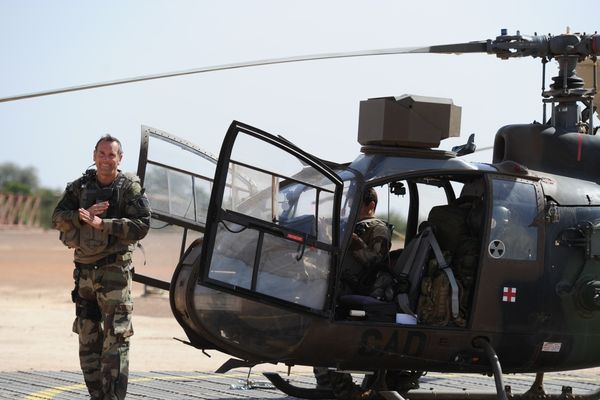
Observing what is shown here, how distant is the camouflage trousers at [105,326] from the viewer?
8602mm

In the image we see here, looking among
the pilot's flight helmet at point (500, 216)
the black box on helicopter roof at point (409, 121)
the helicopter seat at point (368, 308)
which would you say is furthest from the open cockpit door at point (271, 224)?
the pilot's flight helmet at point (500, 216)

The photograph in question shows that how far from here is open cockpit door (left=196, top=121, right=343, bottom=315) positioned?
7.71 m

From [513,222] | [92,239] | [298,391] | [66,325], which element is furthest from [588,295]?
[66,325]

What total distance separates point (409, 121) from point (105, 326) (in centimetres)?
278

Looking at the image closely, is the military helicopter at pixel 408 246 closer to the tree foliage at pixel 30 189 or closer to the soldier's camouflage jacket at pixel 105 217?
the soldier's camouflage jacket at pixel 105 217

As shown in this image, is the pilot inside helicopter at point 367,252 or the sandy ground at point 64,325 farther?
the sandy ground at point 64,325

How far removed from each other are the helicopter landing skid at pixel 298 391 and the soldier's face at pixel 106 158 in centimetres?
218

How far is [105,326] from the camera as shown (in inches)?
340

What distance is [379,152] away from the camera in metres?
8.81

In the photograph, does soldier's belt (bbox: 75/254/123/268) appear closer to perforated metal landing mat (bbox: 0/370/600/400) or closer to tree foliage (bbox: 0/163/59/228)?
perforated metal landing mat (bbox: 0/370/600/400)

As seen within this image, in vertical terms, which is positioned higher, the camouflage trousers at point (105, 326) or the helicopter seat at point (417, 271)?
the helicopter seat at point (417, 271)

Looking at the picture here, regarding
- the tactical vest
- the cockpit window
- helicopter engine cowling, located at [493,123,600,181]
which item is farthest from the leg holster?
helicopter engine cowling, located at [493,123,600,181]

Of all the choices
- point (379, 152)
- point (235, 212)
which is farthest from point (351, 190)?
point (235, 212)

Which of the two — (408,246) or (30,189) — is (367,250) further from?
(30,189)
